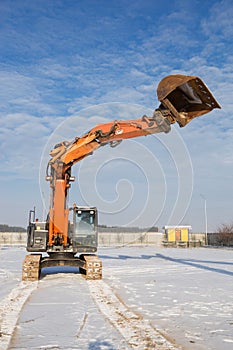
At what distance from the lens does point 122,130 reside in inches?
468

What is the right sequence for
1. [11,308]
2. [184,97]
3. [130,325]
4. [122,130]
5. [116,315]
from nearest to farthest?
[130,325] → [116,315] → [11,308] → [184,97] → [122,130]

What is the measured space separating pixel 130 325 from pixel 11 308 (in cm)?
292

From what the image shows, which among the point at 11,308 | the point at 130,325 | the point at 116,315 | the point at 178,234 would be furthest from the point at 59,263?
the point at 178,234

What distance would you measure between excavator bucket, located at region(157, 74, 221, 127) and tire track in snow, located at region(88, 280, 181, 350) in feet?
18.5

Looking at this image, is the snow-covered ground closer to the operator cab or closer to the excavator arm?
the operator cab

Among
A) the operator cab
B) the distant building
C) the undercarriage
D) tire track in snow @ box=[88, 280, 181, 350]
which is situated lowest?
tire track in snow @ box=[88, 280, 181, 350]

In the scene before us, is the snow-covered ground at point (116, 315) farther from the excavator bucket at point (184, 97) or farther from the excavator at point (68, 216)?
the excavator bucket at point (184, 97)

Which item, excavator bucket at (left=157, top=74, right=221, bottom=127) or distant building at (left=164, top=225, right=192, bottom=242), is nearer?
excavator bucket at (left=157, top=74, right=221, bottom=127)

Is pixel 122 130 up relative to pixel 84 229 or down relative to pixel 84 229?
up

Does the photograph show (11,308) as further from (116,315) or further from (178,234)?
(178,234)

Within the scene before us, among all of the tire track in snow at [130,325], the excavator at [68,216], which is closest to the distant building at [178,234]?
the excavator at [68,216]

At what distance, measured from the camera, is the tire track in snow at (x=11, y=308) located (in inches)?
218

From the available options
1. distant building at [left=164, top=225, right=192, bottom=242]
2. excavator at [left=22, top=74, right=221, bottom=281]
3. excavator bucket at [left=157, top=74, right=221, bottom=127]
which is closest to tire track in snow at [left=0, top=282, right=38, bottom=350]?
excavator at [left=22, top=74, right=221, bottom=281]

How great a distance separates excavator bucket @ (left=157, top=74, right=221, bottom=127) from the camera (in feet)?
→ 29.8
